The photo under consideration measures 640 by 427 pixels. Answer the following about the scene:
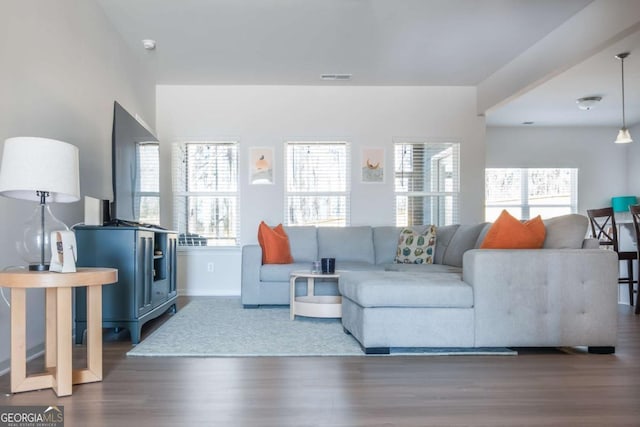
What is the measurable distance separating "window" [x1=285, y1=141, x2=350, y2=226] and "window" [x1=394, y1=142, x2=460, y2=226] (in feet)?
2.27

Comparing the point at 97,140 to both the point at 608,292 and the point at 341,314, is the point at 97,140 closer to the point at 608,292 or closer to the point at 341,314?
the point at 341,314

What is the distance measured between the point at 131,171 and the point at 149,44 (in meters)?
1.55

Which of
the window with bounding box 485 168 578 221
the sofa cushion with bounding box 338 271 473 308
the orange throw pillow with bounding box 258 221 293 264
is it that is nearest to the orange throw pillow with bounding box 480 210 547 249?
the sofa cushion with bounding box 338 271 473 308

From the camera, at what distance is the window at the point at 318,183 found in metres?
5.98

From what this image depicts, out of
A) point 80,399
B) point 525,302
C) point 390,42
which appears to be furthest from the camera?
point 390,42

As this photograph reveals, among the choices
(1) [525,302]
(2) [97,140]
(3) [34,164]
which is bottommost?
(1) [525,302]

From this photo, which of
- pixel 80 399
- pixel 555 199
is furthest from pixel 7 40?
pixel 555 199

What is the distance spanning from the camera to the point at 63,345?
2.09 meters

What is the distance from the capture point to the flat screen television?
11.0ft

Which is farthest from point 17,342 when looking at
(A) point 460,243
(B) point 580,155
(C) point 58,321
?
(B) point 580,155

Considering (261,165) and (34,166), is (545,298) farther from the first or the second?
(261,165)

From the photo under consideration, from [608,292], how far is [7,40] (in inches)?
147

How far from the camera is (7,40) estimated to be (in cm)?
253

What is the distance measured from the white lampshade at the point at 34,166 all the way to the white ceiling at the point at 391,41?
2.07m
